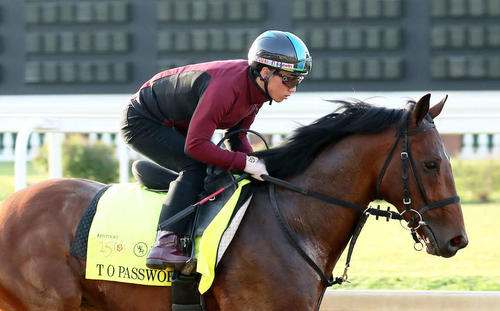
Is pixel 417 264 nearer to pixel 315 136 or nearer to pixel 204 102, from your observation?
pixel 315 136

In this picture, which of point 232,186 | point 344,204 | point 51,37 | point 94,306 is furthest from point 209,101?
point 51,37

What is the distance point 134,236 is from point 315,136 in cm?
81

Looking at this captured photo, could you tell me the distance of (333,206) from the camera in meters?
3.20

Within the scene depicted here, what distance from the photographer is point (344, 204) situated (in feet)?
10.4

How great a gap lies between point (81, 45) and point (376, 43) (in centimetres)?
344

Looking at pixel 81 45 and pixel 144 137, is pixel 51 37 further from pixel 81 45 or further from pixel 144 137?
pixel 144 137

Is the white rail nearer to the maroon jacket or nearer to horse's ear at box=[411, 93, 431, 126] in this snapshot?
horse's ear at box=[411, 93, 431, 126]

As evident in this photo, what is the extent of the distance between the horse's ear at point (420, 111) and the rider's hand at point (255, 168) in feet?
1.97

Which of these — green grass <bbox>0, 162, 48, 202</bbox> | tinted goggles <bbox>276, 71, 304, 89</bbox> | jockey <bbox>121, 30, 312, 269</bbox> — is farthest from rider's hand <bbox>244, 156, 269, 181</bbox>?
green grass <bbox>0, 162, 48, 202</bbox>

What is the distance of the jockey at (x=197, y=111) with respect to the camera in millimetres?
3104

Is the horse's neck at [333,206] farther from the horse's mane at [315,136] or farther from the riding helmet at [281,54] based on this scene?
the riding helmet at [281,54]

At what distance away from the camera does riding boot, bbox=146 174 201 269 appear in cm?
309

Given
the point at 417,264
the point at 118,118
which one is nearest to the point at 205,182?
the point at 118,118

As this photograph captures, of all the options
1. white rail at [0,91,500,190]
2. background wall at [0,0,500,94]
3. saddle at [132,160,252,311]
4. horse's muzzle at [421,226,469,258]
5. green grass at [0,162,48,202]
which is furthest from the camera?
background wall at [0,0,500,94]
